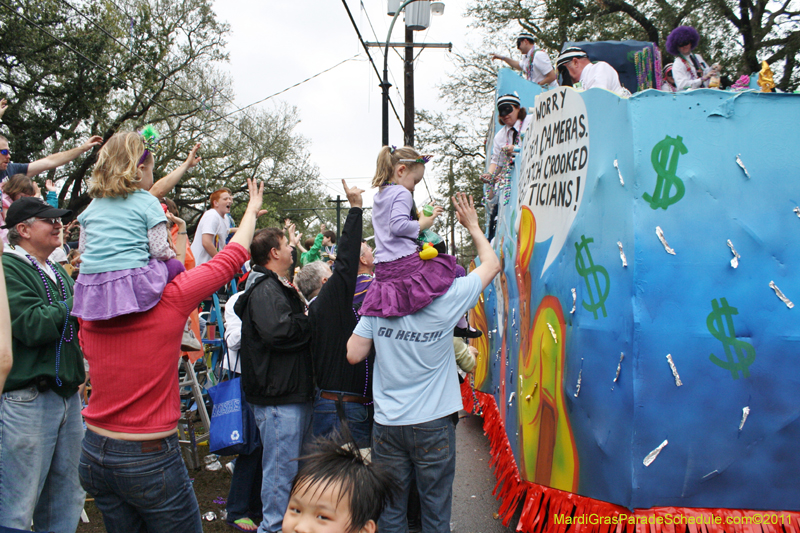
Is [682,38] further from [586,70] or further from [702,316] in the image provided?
[702,316]

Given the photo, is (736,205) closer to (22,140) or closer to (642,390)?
(642,390)

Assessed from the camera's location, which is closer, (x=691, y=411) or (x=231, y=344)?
(x=691, y=411)

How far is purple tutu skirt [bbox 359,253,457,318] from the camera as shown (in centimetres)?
259

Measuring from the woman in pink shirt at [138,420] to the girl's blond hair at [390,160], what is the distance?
3.72 ft

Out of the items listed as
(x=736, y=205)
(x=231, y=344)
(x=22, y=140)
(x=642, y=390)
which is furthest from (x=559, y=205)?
(x=22, y=140)

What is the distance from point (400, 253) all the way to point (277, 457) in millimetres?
1431

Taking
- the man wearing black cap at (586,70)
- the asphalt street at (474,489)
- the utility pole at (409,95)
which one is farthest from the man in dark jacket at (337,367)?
the utility pole at (409,95)

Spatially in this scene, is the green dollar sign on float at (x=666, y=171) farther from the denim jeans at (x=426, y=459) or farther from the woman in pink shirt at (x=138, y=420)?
the woman in pink shirt at (x=138, y=420)

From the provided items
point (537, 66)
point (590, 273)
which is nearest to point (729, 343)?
point (590, 273)

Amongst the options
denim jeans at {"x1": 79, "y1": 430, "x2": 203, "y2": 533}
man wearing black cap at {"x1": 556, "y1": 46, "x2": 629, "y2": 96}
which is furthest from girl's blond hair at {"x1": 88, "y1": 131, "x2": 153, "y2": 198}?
man wearing black cap at {"x1": 556, "y1": 46, "x2": 629, "y2": 96}

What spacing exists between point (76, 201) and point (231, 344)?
17.9m

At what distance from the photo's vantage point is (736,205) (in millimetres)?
2377

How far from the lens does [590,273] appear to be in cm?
265

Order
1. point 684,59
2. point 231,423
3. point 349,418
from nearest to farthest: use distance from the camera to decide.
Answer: point 349,418, point 231,423, point 684,59
